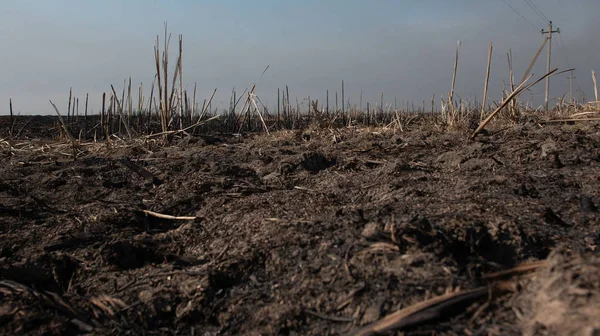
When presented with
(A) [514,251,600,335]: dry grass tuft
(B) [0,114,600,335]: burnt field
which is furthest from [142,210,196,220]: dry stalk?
(A) [514,251,600,335]: dry grass tuft

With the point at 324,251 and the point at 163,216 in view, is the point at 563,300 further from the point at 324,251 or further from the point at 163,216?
the point at 163,216

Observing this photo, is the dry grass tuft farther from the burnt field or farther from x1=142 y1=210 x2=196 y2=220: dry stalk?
x1=142 y1=210 x2=196 y2=220: dry stalk

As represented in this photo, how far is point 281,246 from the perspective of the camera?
141cm

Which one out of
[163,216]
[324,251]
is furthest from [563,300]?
[163,216]

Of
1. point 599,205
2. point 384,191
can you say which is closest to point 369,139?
point 384,191

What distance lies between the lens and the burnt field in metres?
1.03

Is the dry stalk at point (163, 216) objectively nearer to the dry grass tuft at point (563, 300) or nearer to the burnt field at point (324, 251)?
Answer: the burnt field at point (324, 251)

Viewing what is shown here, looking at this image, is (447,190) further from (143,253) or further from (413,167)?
(143,253)

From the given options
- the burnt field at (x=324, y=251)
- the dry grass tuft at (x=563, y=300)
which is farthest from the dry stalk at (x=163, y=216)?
the dry grass tuft at (x=563, y=300)

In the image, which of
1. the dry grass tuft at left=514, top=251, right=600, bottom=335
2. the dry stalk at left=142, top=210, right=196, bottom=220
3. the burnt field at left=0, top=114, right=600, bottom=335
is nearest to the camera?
the dry grass tuft at left=514, top=251, right=600, bottom=335

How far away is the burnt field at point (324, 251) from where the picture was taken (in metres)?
1.03

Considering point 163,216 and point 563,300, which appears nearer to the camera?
point 563,300

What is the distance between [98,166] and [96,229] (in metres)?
1.39

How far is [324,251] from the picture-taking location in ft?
4.38
